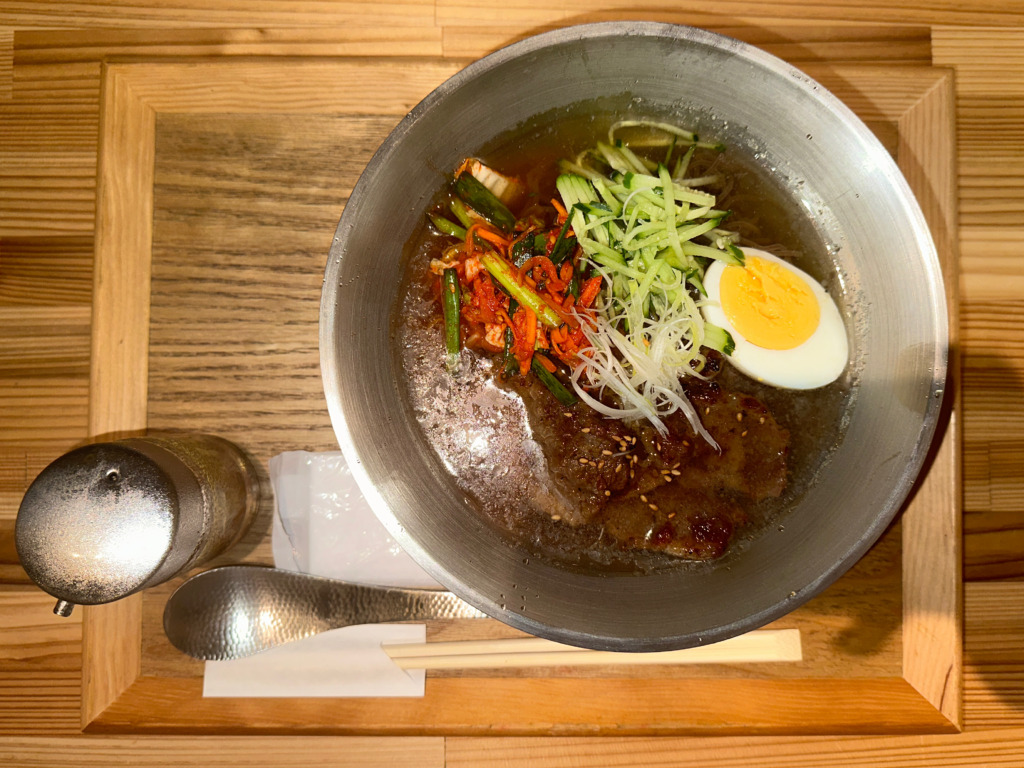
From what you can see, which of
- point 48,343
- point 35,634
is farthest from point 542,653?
point 48,343

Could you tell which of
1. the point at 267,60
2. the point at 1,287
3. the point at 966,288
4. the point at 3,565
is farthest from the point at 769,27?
the point at 3,565

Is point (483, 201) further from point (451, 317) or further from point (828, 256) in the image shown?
point (828, 256)

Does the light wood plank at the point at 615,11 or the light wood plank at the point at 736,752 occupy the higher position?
the light wood plank at the point at 615,11

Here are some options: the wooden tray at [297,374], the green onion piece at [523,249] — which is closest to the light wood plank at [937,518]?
the wooden tray at [297,374]

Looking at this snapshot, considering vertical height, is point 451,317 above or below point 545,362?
above

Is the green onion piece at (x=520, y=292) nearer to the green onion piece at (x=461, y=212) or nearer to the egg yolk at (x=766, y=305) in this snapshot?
the green onion piece at (x=461, y=212)

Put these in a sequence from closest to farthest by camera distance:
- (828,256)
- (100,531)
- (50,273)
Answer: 1. (100,531)
2. (828,256)
3. (50,273)

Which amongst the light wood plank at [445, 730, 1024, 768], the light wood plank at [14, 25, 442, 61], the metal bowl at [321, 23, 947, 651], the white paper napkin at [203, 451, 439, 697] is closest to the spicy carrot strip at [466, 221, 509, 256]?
the metal bowl at [321, 23, 947, 651]

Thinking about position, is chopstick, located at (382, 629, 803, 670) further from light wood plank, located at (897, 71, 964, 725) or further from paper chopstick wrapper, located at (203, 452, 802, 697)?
light wood plank, located at (897, 71, 964, 725)
